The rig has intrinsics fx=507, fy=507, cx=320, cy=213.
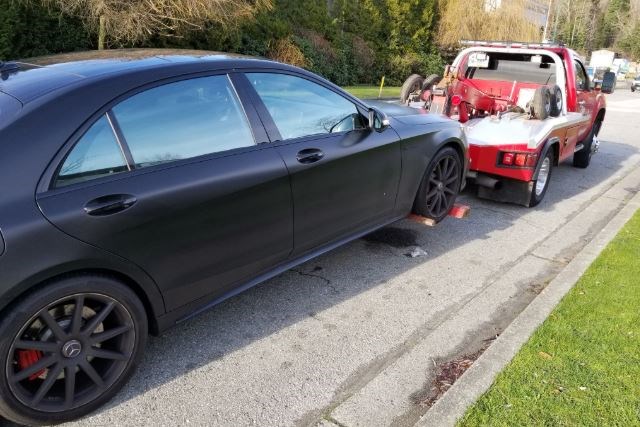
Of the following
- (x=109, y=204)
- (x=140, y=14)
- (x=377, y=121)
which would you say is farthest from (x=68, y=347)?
(x=140, y=14)

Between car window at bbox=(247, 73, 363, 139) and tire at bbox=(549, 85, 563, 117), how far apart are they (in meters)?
3.78

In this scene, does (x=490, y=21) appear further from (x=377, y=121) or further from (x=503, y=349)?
(x=503, y=349)

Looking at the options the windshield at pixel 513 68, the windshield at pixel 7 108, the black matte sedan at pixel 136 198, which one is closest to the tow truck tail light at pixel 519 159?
the windshield at pixel 513 68

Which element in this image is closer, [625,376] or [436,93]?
[625,376]

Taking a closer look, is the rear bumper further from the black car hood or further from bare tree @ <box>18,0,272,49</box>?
bare tree @ <box>18,0,272,49</box>

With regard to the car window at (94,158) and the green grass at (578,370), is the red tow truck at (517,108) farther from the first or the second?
the car window at (94,158)

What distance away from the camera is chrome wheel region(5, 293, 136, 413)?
7.42 ft

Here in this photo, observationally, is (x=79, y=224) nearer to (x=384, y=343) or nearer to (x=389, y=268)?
(x=384, y=343)

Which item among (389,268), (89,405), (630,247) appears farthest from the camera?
(630,247)

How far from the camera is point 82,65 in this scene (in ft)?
9.14

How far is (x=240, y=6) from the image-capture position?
1608 cm

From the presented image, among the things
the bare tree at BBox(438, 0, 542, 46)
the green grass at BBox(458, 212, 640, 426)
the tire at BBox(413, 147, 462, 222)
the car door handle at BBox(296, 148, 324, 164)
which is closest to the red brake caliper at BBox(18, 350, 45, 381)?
the car door handle at BBox(296, 148, 324, 164)

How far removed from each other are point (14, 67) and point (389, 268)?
3072mm

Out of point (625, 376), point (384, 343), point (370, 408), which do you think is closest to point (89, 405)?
point (370, 408)
